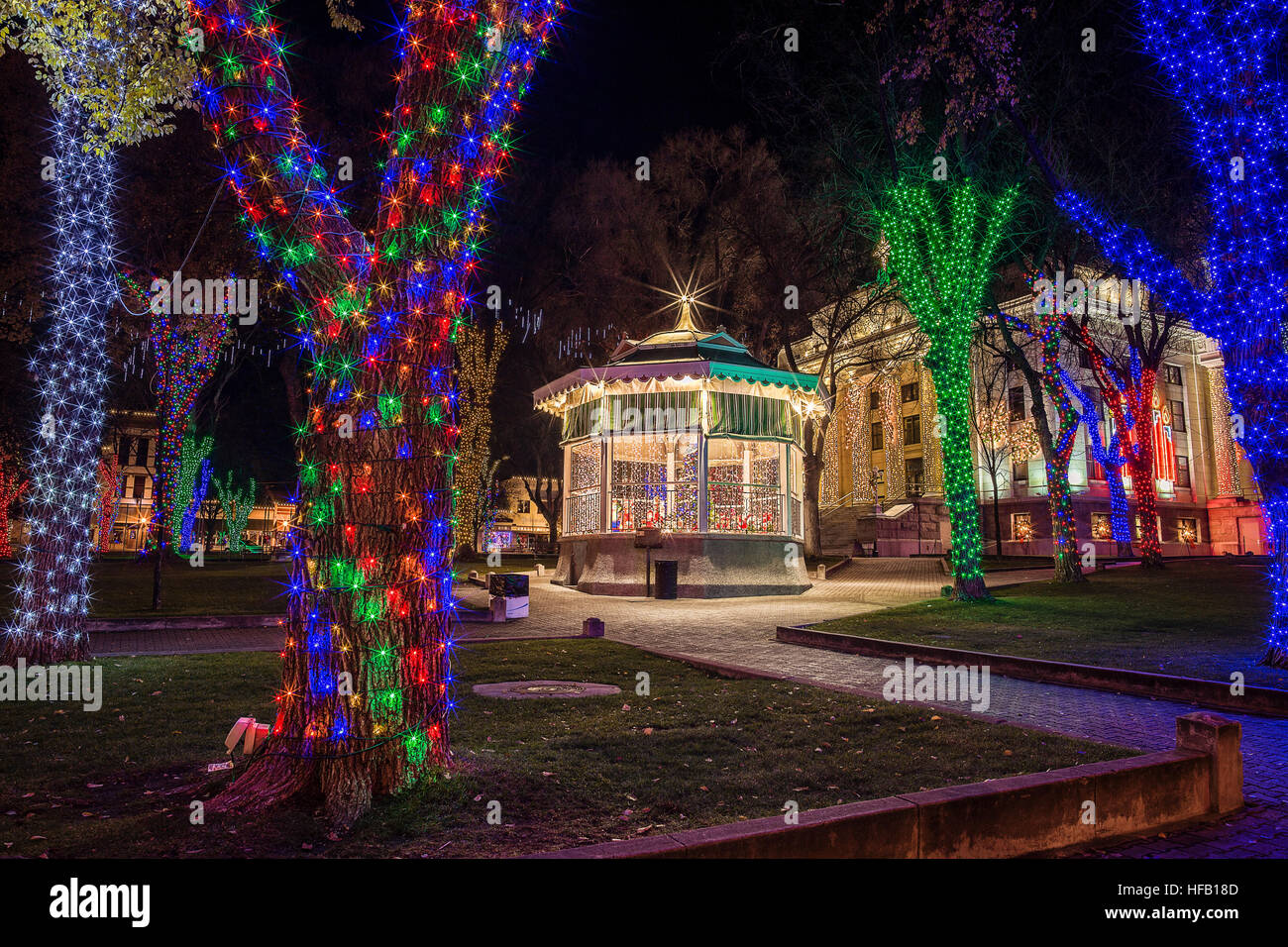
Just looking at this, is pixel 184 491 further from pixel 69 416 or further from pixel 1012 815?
pixel 1012 815

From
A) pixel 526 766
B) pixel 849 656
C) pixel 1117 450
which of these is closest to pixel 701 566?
pixel 849 656

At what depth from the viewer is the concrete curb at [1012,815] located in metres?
3.40

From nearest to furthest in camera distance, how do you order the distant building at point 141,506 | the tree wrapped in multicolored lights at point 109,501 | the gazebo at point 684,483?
1. the gazebo at point 684,483
2. the tree wrapped in multicolored lights at point 109,501
3. the distant building at point 141,506

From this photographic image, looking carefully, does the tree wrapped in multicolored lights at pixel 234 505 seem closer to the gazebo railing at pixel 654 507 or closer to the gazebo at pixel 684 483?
the gazebo at pixel 684 483

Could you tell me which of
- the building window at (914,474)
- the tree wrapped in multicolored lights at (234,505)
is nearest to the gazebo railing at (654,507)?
the building window at (914,474)

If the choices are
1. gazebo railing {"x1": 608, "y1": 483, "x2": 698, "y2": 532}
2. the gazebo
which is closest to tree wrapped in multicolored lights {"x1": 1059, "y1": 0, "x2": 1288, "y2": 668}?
the gazebo

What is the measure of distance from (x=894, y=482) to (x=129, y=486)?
6666 cm

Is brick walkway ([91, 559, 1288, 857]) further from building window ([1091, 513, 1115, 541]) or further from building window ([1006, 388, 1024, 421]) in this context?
building window ([1006, 388, 1024, 421])

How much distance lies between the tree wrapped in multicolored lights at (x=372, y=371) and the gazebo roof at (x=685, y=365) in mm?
16107

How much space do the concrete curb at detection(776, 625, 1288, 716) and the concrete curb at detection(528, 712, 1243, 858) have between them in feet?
11.3

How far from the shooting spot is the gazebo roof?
69.1 ft

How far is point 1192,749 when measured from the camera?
16.1 ft

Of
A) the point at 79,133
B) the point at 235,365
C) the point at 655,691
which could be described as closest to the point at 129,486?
the point at 235,365

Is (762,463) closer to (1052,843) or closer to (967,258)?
(967,258)
